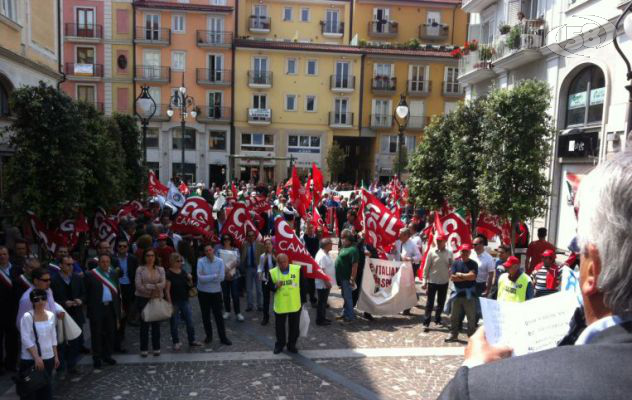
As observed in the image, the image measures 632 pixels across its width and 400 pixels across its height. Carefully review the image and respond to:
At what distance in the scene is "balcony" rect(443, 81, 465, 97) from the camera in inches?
1656

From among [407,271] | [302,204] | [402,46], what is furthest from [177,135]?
[407,271]

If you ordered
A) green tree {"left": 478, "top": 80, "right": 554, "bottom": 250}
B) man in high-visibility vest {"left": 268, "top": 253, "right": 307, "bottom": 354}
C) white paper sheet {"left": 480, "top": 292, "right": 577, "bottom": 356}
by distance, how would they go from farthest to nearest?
green tree {"left": 478, "top": 80, "right": 554, "bottom": 250}, man in high-visibility vest {"left": 268, "top": 253, "right": 307, "bottom": 354}, white paper sheet {"left": 480, "top": 292, "right": 577, "bottom": 356}

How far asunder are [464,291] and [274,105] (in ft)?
118

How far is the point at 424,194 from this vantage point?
15.8 m

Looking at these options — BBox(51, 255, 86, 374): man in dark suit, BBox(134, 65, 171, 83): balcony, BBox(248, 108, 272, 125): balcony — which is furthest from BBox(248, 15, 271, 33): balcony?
BBox(51, 255, 86, 374): man in dark suit

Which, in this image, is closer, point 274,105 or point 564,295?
point 564,295

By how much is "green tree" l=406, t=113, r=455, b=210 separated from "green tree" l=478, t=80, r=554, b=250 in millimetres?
3553

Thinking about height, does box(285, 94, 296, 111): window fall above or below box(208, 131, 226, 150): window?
above

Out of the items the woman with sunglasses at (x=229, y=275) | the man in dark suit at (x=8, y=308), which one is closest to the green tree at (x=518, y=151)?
the woman with sunglasses at (x=229, y=275)

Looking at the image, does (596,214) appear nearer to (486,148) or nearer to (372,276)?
(372,276)

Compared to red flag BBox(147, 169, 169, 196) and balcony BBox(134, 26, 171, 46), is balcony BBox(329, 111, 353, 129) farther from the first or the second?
red flag BBox(147, 169, 169, 196)

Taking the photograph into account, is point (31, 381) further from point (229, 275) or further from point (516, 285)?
point (516, 285)

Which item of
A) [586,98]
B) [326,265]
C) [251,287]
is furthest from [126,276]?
[586,98]

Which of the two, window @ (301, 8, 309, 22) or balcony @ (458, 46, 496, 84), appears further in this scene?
window @ (301, 8, 309, 22)
